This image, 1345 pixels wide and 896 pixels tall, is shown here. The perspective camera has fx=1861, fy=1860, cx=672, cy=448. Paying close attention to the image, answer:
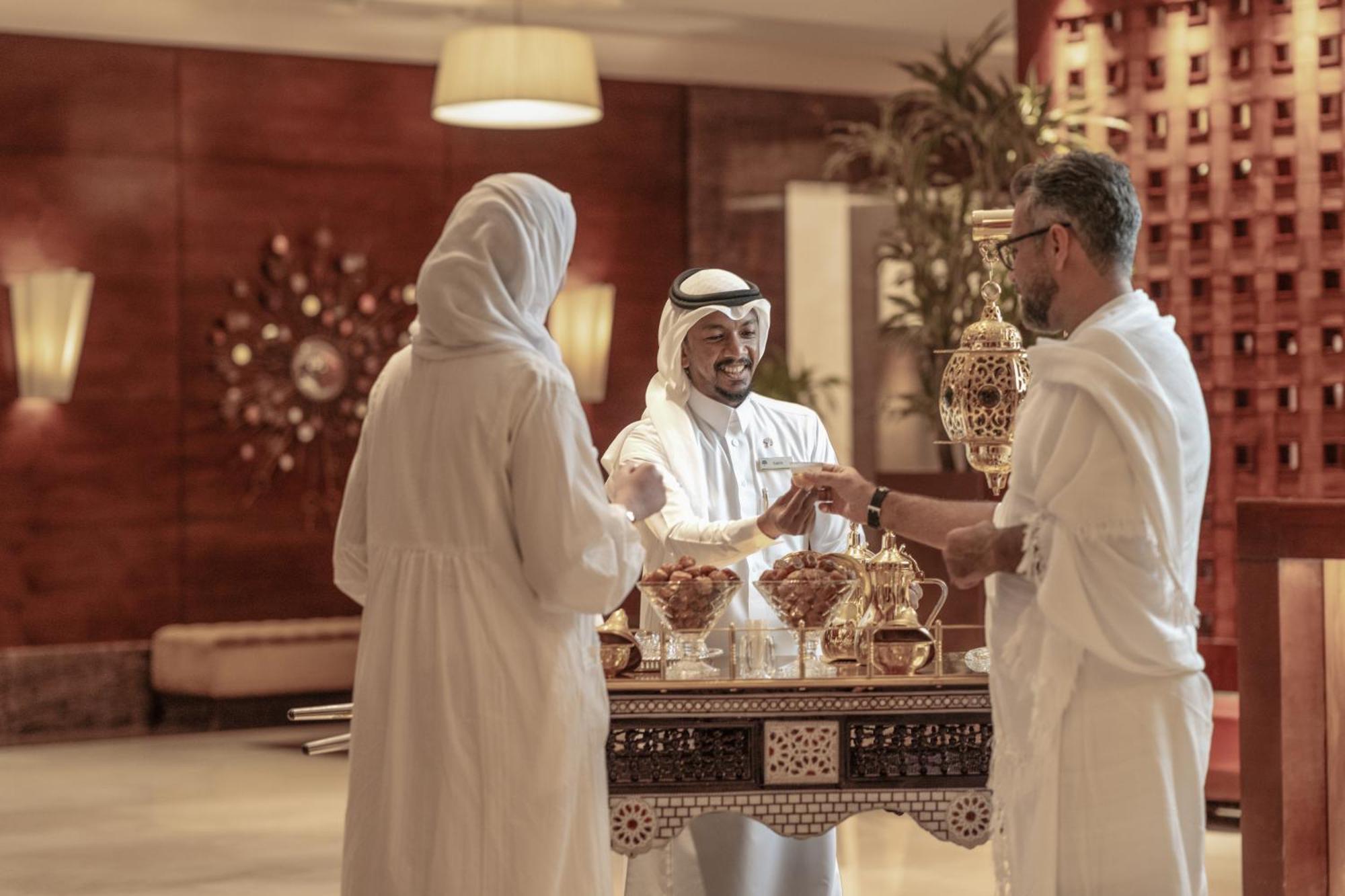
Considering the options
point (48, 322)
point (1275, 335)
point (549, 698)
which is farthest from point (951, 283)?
point (549, 698)

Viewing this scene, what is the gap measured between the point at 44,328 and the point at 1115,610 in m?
7.75

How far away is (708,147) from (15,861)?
21.1 feet

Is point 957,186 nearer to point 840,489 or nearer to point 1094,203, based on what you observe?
point 840,489

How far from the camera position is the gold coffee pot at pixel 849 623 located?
12.8ft

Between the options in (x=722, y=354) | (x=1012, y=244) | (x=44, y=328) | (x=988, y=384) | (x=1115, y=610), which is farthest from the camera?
(x=44, y=328)

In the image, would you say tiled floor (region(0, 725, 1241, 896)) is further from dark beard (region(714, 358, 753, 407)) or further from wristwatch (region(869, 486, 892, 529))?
wristwatch (region(869, 486, 892, 529))

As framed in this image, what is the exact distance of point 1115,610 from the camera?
302 centimetres

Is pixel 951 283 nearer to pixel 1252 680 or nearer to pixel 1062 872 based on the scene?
pixel 1252 680

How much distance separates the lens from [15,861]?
268 inches

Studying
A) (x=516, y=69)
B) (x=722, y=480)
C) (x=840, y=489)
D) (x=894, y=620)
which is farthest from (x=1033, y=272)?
(x=516, y=69)

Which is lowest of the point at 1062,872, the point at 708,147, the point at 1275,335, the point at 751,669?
the point at 1062,872

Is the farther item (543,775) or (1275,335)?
(1275,335)

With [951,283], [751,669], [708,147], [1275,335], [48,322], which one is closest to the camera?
[751,669]

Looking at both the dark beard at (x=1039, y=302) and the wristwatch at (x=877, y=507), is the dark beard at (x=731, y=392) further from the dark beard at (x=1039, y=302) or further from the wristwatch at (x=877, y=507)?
the dark beard at (x=1039, y=302)
